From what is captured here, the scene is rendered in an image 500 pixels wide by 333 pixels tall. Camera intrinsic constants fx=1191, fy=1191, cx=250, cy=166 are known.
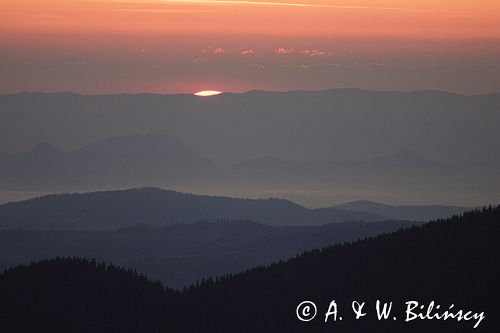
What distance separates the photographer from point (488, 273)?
19625cm

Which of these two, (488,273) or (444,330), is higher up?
(488,273)

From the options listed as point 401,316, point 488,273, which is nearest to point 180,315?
point 401,316

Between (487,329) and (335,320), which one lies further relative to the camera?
(335,320)

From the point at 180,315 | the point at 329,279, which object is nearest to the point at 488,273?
the point at 329,279

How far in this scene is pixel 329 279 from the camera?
199m

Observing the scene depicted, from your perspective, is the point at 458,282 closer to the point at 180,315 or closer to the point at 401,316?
the point at 401,316

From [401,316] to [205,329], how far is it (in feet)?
110

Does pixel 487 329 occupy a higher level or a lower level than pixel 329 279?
lower

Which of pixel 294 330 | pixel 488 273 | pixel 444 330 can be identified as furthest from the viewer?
pixel 488 273

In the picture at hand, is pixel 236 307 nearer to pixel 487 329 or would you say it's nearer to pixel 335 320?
pixel 335 320

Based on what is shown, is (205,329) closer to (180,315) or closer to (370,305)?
(180,315)

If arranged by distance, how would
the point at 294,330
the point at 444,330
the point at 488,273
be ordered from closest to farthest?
the point at 444,330
the point at 294,330
the point at 488,273

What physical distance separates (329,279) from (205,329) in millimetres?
22333

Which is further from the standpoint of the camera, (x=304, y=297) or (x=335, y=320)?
(x=304, y=297)
